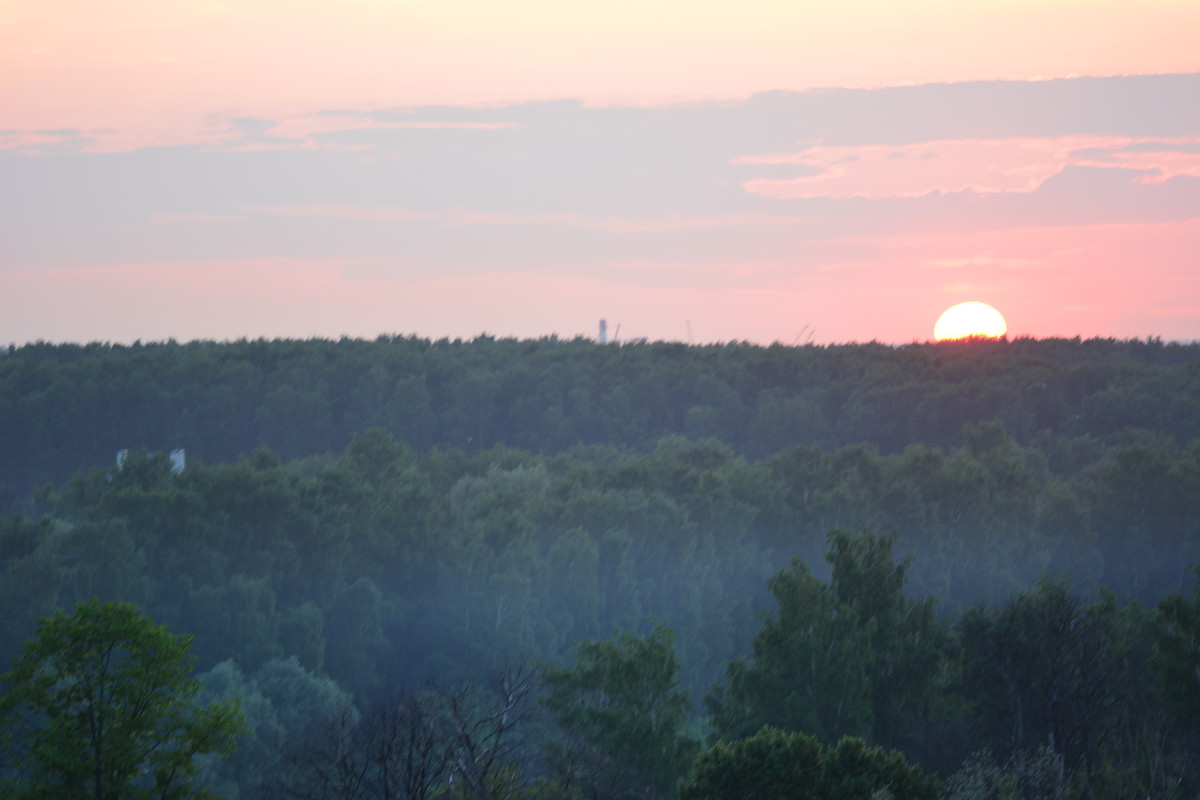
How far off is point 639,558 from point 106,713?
47388 mm

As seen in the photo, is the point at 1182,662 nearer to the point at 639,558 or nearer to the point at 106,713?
the point at 106,713

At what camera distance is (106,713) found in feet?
58.5

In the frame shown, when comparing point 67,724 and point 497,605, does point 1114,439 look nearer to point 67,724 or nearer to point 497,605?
point 497,605

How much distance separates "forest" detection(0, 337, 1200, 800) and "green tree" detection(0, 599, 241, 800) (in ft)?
4.25

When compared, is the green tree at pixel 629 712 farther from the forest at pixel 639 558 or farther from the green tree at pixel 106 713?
the green tree at pixel 106 713

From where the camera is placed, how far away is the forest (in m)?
26.3

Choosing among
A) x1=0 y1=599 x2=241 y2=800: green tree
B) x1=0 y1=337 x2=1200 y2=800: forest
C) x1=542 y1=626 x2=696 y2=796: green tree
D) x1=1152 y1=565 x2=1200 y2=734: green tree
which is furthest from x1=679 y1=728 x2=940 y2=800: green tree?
x1=1152 y1=565 x2=1200 y2=734: green tree

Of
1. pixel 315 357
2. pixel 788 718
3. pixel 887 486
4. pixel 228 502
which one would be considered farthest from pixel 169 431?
pixel 788 718

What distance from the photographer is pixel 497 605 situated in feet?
182

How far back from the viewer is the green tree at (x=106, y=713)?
57.8 feet

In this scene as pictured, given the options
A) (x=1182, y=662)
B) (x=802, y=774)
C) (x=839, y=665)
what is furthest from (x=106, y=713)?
(x=1182, y=662)

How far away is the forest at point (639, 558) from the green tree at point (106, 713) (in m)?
1.29

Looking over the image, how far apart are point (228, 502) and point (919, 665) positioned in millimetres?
33272

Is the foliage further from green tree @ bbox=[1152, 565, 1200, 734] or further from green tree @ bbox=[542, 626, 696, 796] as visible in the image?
green tree @ bbox=[1152, 565, 1200, 734]
